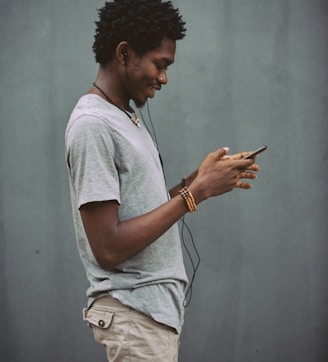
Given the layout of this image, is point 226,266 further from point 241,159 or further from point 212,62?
point 241,159

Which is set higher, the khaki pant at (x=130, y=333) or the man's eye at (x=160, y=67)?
the man's eye at (x=160, y=67)

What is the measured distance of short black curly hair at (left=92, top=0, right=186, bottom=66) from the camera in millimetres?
1705

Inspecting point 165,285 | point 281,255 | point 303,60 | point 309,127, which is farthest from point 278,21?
point 165,285

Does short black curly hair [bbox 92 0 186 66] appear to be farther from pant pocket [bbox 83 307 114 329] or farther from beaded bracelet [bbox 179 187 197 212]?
pant pocket [bbox 83 307 114 329]

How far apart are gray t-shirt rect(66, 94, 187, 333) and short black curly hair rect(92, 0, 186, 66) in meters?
0.20

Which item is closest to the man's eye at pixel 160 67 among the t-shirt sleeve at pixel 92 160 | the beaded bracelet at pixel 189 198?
the t-shirt sleeve at pixel 92 160

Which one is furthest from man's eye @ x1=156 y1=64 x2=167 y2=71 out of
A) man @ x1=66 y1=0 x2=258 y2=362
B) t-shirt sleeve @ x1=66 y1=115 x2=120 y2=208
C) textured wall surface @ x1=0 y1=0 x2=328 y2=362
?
textured wall surface @ x1=0 y1=0 x2=328 y2=362

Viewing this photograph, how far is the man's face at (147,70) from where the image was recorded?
1.72 m

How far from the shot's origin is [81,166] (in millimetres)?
1536

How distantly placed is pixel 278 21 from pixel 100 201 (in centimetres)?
193

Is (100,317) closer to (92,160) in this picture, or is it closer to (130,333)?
(130,333)

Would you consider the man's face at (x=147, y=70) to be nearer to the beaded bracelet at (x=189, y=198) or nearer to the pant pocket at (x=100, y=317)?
the beaded bracelet at (x=189, y=198)

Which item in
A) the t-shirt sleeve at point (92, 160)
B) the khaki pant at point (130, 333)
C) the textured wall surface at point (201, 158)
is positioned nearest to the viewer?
the t-shirt sleeve at point (92, 160)

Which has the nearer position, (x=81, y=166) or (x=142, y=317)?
(x=81, y=166)
